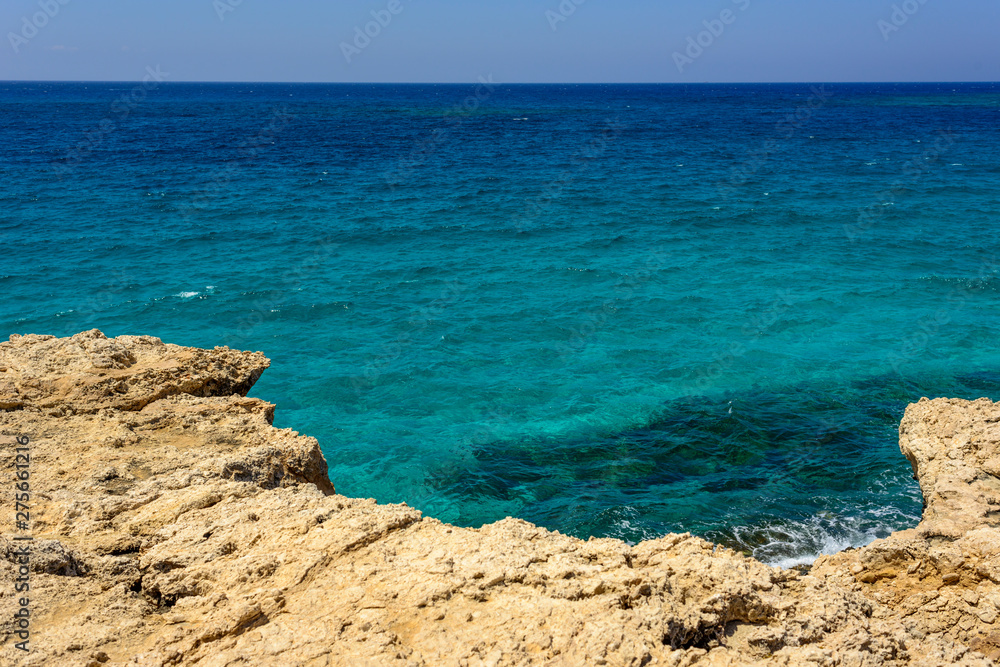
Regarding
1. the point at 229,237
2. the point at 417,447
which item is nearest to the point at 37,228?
the point at 229,237

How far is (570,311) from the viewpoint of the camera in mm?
21094

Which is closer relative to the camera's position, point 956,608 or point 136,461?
point 956,608

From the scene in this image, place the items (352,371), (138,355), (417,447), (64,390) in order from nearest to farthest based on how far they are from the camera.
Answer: (64,390) → (138,355) → (417,447) → (352,371)

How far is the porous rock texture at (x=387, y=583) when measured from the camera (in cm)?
421

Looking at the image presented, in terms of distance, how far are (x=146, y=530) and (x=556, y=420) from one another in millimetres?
10425

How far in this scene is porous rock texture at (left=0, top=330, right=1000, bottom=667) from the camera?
4.21 metres

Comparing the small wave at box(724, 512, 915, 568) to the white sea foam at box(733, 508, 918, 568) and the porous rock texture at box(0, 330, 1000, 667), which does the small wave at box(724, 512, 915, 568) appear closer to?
the white sea foam at box(733, 508, 918, 568)

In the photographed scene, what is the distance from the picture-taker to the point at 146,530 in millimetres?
5410

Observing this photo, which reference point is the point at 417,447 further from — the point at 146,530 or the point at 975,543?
the point at 975,543

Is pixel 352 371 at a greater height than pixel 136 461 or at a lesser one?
lesser

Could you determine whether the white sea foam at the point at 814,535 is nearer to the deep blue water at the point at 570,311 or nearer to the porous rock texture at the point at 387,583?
the deep blue water at the point at 570,311

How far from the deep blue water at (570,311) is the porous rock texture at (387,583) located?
17.6 ft

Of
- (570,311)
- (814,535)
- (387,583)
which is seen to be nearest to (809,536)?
(814,535)

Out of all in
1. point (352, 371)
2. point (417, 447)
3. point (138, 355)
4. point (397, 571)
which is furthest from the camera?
point (352, 371)
